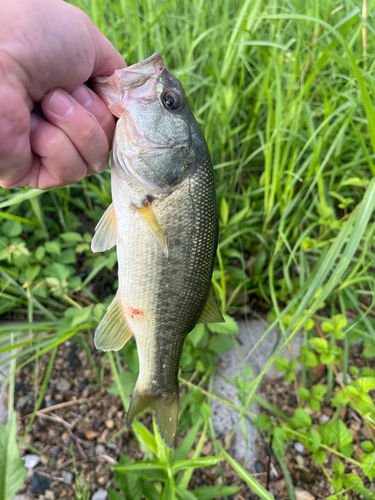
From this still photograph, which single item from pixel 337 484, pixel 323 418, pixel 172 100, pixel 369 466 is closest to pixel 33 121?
pixel 172 100

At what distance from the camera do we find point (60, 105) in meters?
1.06

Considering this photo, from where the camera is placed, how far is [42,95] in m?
1.07

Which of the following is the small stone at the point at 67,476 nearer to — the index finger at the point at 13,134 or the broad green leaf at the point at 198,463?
the broad green leaf at the point at 198,463

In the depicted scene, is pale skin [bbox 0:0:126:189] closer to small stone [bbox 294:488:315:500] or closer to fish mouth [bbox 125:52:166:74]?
fish mouth [bbox 125:52:166:74]

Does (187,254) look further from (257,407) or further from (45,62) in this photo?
(257,407)

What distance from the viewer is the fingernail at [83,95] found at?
1128 millimetres

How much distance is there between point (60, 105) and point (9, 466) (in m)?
1.45

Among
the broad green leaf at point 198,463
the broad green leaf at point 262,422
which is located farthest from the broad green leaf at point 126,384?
the broad green leaf at point 262,422

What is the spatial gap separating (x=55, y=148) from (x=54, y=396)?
158 centimetres

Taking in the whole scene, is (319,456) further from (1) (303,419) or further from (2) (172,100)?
(2) (172,100)

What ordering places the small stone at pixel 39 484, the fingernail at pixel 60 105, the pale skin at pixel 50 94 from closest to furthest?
the pale skin at pixel 50 94 → the fingernail at pixel 60 105 → the small stone at pixel 39 484

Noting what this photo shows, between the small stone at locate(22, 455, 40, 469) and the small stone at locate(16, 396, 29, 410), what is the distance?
0.28 m

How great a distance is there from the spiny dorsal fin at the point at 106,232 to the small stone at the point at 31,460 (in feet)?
4.44

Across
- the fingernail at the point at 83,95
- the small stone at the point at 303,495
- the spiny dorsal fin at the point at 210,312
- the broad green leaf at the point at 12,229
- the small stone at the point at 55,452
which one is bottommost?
the small stone at the point at 303,495
